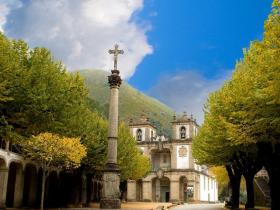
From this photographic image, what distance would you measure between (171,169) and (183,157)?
339 centimetres

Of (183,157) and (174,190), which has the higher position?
(183,157)

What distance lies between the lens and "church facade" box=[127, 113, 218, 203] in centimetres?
7612

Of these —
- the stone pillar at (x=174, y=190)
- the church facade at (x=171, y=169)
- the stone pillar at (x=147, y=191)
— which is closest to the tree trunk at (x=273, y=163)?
the church facade at (x=171, y=169)

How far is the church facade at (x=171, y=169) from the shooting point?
76125 mm

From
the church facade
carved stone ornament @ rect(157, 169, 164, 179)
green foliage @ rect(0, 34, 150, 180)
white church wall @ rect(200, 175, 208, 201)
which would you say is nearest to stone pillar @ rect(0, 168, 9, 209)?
green foliage @ rect(0, 34, 150, 180)

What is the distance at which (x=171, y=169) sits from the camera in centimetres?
7750

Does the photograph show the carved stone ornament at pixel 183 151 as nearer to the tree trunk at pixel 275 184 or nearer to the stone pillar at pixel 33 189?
the stone pillar at pixel 33 189

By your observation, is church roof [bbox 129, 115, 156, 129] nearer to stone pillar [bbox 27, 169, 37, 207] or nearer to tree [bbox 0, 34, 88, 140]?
stone pillar [bbox 27, 169, 37, 207]

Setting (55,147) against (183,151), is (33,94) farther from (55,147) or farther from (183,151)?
(183,151)

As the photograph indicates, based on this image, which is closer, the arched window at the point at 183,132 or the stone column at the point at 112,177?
the stone column at the point at 112,177

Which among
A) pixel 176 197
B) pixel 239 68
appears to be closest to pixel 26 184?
pixel 239 68

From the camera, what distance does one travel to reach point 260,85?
19.9m

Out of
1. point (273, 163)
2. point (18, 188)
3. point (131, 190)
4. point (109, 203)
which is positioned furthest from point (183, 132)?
point (273, 163)

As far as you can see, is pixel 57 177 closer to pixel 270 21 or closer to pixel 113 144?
pixel 113 144
